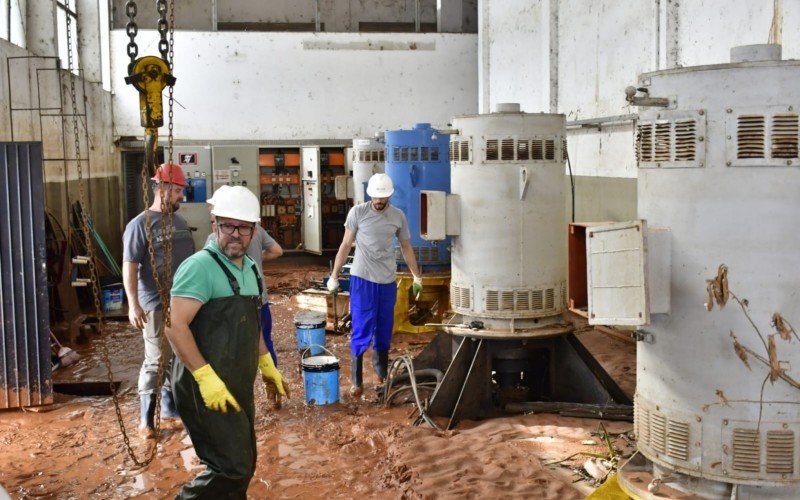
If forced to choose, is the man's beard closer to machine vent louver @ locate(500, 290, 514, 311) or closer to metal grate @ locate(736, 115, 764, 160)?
metal grate @ locate(736, 115, 764, 160)

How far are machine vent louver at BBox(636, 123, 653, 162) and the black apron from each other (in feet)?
7.01

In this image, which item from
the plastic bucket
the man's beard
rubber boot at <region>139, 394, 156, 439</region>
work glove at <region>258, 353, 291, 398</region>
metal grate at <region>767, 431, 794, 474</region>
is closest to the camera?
metal grate at <region>767, 431, 794, 474</region>

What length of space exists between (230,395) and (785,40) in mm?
4695

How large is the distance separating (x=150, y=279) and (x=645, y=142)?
3759 mm

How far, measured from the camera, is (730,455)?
393cm

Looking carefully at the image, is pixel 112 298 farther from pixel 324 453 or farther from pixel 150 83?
pixel 150 83

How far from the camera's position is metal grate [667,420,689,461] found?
405 cm

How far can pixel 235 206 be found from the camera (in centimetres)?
430

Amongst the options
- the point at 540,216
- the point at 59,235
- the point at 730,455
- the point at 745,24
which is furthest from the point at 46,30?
the point at 730,455

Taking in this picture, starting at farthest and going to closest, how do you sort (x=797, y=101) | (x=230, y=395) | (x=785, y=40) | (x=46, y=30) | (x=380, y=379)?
1. (x=46, y=30)
2. (x=380, y=379)
3. (x=785, y=40)
4. (x=230, y=395)
5. (x=797, y=101)

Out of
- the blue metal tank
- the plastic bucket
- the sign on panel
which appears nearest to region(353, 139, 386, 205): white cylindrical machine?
the blue metal tank

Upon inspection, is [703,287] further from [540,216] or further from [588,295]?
[540,216]

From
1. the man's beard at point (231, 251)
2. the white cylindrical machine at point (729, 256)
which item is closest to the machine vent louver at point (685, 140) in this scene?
the white cylindrical machine at point (729, 256)

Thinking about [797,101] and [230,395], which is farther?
[230,395]
